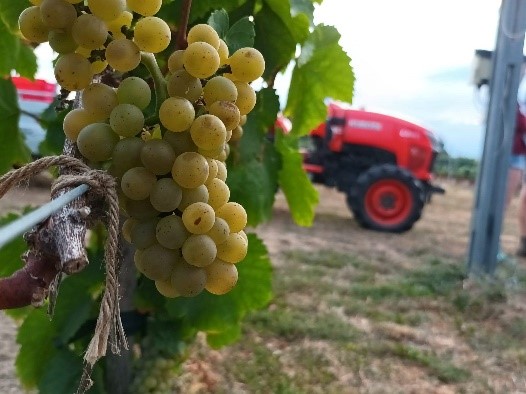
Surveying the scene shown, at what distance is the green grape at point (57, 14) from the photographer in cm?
58


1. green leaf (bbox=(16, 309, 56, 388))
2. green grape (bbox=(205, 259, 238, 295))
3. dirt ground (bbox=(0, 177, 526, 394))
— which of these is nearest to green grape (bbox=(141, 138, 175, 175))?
green grape (bbox=(205, 259, 238, 295))

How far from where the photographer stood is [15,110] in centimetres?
140

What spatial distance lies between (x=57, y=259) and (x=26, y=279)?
0.08ft

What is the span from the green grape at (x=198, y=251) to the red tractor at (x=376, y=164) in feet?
14.2

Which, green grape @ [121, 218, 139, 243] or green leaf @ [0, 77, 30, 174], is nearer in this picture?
green grape @ [121, 218, 139, 243]

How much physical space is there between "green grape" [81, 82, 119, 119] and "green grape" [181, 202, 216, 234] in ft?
0.40

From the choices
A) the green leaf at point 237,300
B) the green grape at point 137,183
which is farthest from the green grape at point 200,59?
the green leaf at point 237,300

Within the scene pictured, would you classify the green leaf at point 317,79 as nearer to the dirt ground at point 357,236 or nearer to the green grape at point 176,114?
the green grape at point 176,114

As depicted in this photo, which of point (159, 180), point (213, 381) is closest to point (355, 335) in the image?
point (213, 381)

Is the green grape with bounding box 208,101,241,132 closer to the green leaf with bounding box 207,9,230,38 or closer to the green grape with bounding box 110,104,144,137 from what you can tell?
the green grape with bounding box 110,104,144,137

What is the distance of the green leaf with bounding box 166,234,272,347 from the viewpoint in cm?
139

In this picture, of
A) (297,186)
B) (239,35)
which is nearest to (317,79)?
(297,186)

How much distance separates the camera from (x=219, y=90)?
2.03 ft

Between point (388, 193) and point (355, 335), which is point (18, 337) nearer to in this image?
point (355, 335)
